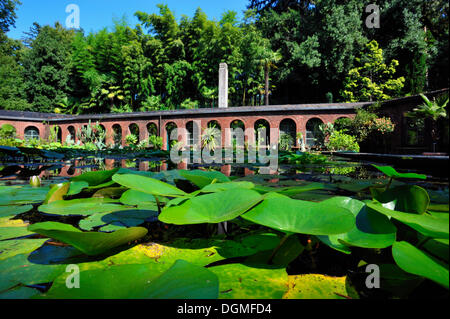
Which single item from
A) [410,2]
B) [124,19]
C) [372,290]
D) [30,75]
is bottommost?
[372,290]

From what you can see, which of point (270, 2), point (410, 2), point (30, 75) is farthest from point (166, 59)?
point (410, 2)

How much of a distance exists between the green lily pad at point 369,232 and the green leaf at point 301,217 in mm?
46

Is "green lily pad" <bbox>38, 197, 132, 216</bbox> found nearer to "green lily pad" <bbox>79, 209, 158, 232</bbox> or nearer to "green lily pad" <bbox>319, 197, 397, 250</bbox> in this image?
"green lily pad" <bbox>79, 209, 158, 232</bbox>

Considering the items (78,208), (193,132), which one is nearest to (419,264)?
(78,208)

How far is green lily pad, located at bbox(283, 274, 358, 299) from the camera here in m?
0.35

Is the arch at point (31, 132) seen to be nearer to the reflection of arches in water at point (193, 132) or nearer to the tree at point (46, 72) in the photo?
the tree at point (46, 72)

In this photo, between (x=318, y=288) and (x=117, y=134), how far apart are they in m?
16.9

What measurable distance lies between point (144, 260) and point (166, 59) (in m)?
22.5

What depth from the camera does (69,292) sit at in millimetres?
315

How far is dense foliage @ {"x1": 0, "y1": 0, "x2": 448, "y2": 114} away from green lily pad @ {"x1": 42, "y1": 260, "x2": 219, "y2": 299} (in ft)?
54.2

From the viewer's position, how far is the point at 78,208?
795 mm

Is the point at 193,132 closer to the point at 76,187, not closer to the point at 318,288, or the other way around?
the point at 76,187
